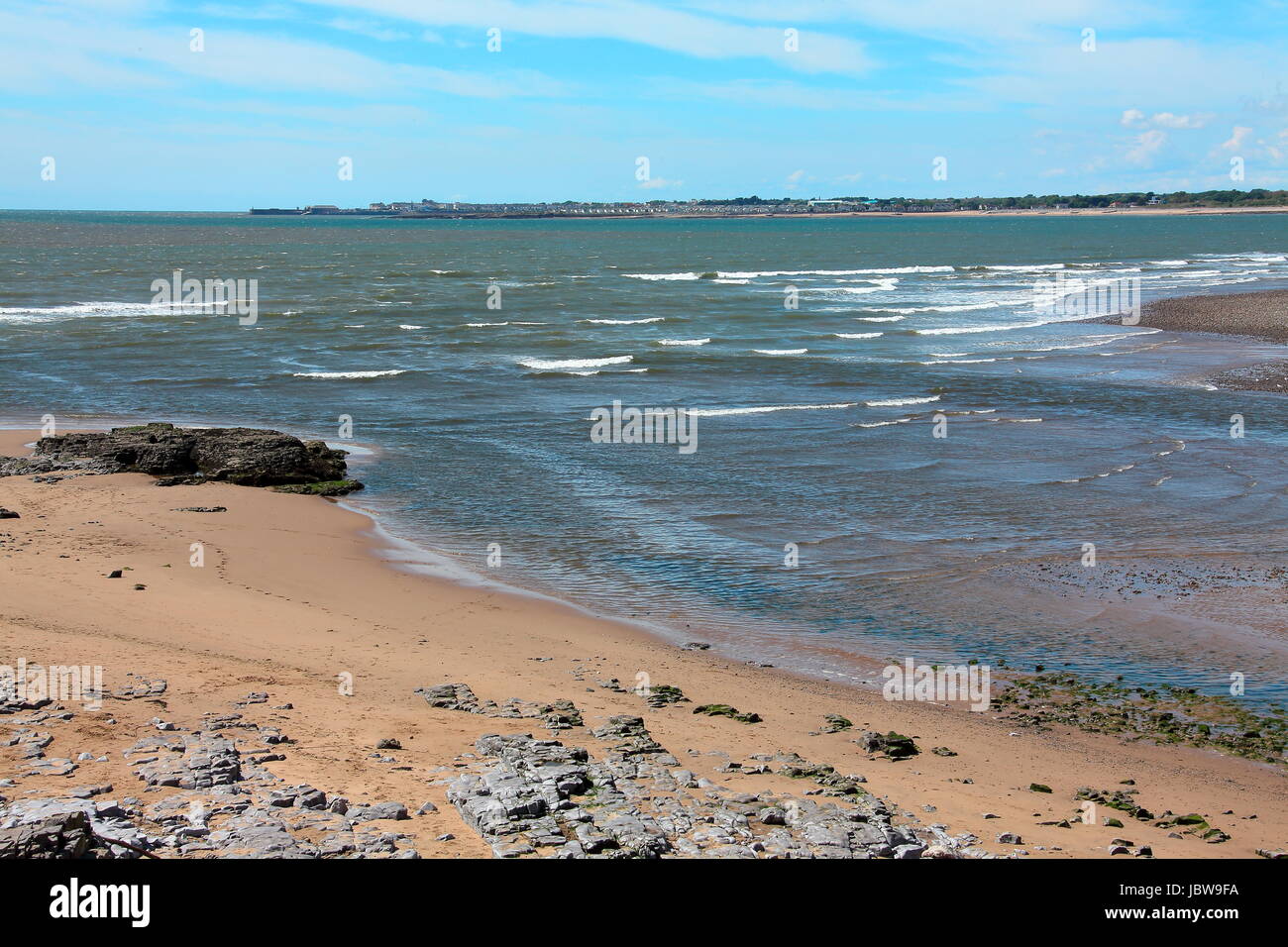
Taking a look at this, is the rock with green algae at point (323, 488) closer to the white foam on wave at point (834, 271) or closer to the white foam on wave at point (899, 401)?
the white foam on wave at point (899, 401)

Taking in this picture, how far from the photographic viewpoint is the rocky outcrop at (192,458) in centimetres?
1900

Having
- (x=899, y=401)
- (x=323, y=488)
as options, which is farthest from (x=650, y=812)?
(x=899, y=401)

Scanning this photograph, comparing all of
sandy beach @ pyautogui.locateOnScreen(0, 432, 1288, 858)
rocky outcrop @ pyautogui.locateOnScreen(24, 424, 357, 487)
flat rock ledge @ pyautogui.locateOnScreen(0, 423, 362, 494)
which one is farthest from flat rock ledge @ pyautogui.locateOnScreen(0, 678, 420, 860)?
rocky outcrop @ pyautogui.locateOnScreen(24, 424, 357, 487)

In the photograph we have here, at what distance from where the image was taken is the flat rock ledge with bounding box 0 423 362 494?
18.9 metres

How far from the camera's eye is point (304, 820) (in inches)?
260

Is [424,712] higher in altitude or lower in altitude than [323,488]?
lower

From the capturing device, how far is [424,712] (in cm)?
920

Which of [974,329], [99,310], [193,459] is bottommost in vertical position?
[193,459]

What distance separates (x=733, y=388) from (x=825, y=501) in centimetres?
1311

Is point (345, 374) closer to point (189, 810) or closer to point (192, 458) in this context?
point (192, 458)

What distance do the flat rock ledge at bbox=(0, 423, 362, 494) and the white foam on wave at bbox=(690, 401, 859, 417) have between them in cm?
999

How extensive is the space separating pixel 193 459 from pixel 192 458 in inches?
1.3

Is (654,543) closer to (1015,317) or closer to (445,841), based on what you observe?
(445,841)

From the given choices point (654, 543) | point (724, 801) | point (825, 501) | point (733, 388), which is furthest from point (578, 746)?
point (733, 388)
